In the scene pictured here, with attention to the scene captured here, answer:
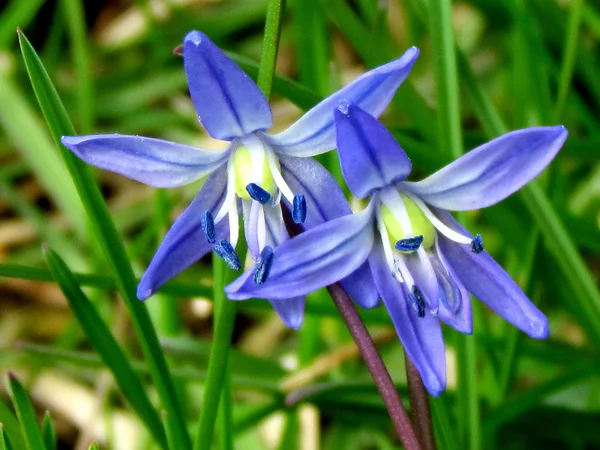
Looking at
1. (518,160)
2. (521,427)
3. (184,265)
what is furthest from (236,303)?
(521,427)

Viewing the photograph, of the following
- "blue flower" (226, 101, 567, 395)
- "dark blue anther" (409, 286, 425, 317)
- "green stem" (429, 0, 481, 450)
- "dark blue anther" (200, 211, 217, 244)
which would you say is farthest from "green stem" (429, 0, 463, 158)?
"dark blue anther" (200, 211, 217, 244)

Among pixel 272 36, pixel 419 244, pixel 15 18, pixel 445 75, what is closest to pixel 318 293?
pixel 445 75

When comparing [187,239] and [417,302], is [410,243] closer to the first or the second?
[417,302]

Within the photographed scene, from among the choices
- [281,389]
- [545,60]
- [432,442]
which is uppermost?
[545,60]

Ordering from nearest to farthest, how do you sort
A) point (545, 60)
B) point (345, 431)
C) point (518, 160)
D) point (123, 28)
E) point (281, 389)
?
point (518, 160) < point (281, 389) < point (345, 431) < point (545, 60) < point (123, 28)

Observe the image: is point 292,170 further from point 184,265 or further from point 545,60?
point 545,60

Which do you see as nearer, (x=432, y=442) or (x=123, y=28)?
(x=432, y=442)
